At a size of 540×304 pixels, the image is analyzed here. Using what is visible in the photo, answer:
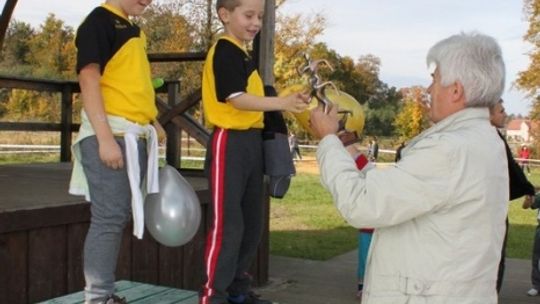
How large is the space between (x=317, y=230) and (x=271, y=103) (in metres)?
7.48

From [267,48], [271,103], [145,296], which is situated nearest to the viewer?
[271,103]

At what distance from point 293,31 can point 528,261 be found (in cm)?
1731

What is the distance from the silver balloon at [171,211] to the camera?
2.96 m

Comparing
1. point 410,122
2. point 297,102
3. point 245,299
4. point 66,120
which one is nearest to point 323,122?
point 297,102

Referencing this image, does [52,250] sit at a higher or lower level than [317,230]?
higher

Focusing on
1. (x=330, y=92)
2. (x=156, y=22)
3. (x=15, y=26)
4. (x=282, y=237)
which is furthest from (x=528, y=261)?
(x=15, y=26)

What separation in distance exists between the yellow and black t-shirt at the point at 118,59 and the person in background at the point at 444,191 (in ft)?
3.40

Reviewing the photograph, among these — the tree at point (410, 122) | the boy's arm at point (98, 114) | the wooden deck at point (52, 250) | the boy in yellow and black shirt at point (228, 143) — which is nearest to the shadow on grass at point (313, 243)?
the wooden deck at point (52, 250)

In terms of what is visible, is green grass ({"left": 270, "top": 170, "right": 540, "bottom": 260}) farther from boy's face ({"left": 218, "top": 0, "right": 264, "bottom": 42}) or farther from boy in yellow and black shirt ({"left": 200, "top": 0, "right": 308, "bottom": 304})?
boy's face ({"left": 218, "top": 0, "right": 264, "bottom": 42})

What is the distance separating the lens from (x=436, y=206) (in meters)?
2.04

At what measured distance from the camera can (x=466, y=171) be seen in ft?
6.65

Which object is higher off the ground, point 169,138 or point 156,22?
point 156,22

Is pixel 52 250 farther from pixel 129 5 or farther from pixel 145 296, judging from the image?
pixel 129 5

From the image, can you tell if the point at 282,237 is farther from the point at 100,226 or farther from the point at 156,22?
the point at 156,22
